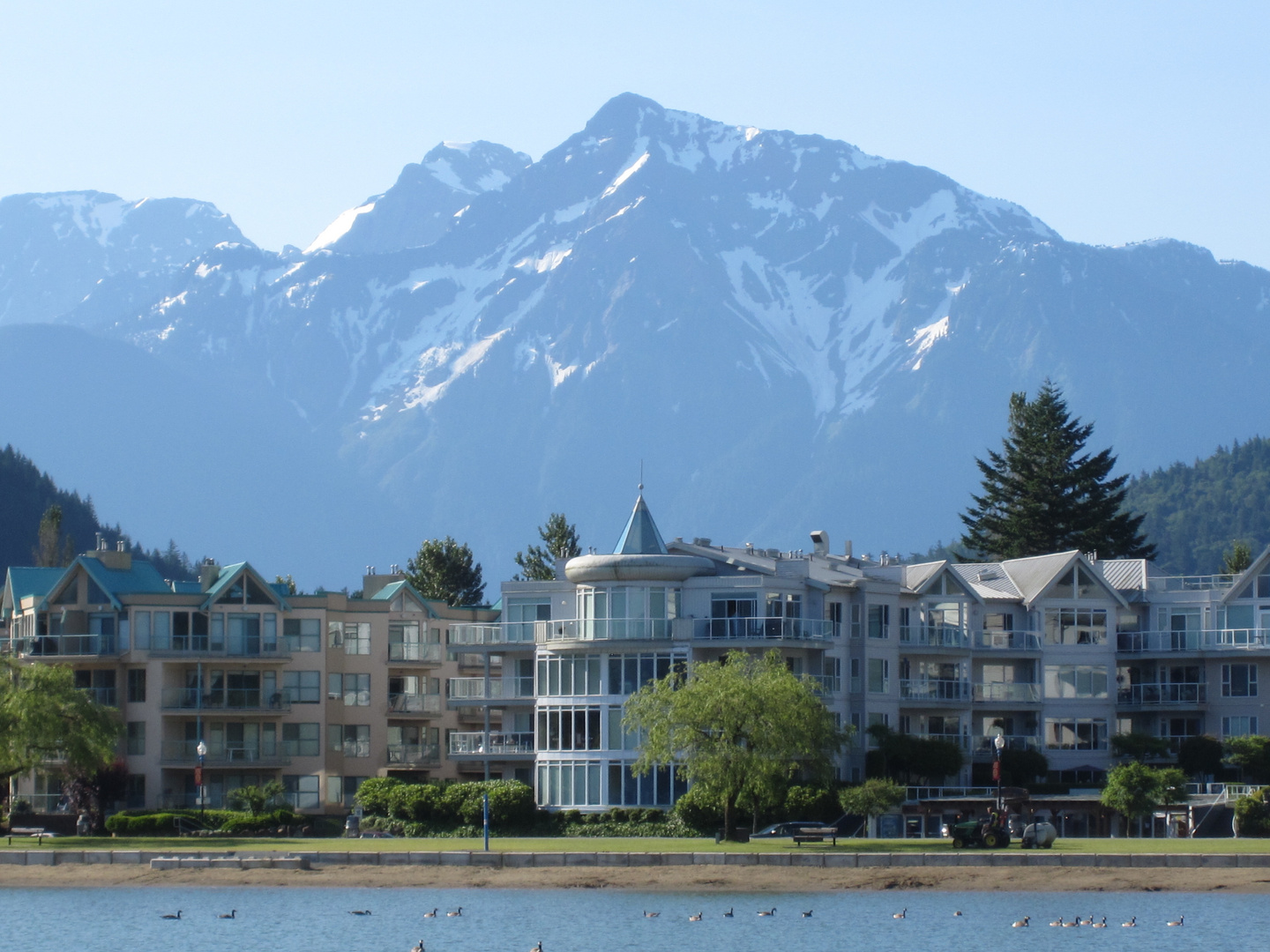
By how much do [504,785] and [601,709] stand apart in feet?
19.5

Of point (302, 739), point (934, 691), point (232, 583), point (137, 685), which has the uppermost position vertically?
point (232, 583)

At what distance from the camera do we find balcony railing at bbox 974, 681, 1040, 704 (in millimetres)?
104375

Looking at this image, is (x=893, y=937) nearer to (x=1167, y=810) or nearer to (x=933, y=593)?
(x=1167, y=810)

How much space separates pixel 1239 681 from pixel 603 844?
131ft

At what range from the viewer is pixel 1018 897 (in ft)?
221

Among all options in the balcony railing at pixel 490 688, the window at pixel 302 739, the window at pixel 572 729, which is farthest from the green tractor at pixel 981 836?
the window at pixel 302 739

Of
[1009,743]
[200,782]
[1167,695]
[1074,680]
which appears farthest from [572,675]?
[1167,695]

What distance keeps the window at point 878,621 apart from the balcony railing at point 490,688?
16667 millimetres

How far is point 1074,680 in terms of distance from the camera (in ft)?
346

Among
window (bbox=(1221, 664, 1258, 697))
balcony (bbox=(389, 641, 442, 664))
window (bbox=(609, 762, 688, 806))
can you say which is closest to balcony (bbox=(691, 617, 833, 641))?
window (bbox=(609, 762, 688, 806))

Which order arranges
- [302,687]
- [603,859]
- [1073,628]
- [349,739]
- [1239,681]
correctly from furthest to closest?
[349,739] → [1073,628] → [302,687] → [1239,681] → [603,859]

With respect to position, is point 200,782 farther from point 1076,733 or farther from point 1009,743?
point 1076,733

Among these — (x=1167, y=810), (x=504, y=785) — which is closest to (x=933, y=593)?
(x=1167, y=810)

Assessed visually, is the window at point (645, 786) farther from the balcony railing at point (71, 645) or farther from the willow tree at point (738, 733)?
the balcony railing at point (71, 645)
